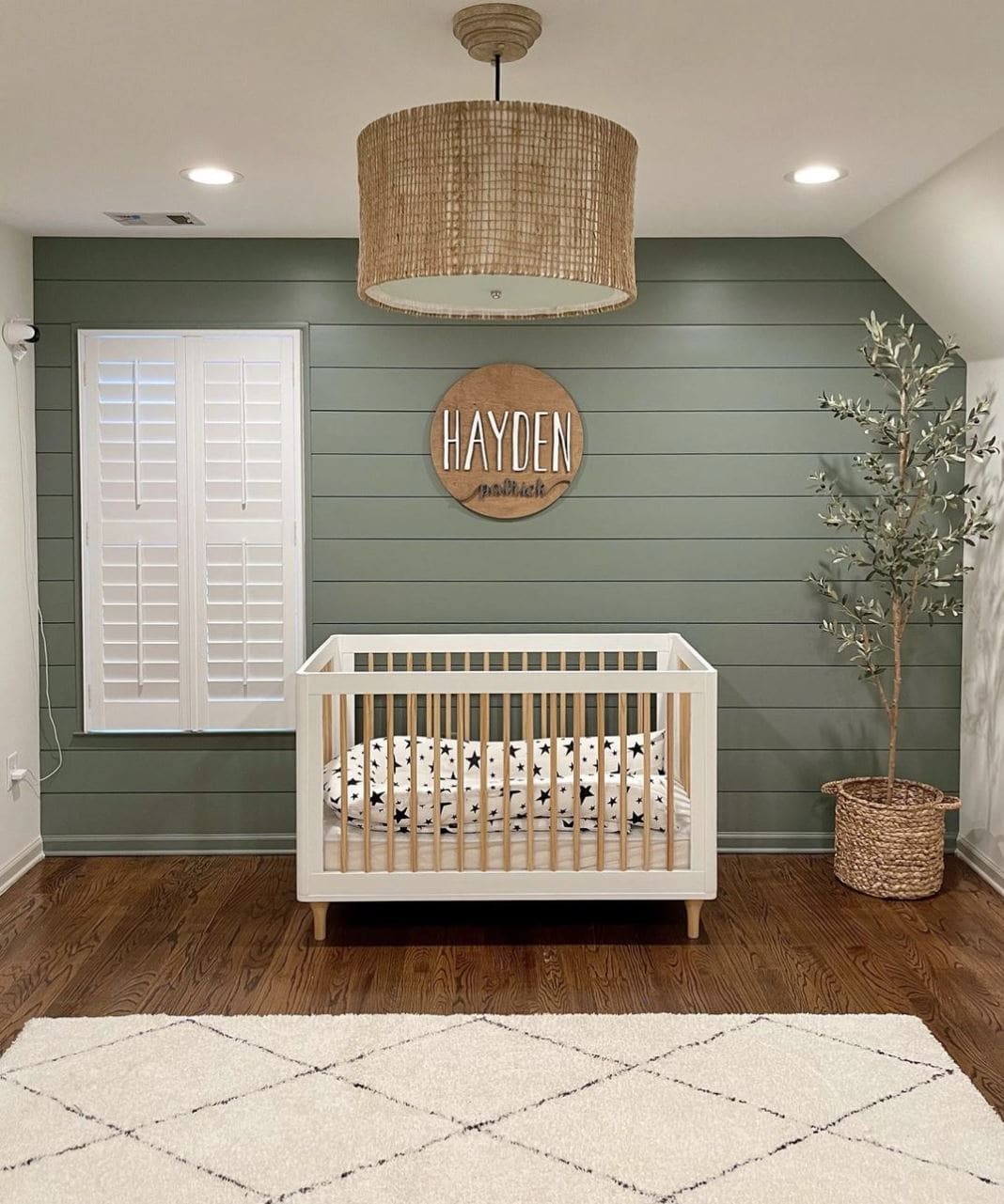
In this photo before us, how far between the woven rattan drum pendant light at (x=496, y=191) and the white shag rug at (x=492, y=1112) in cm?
172

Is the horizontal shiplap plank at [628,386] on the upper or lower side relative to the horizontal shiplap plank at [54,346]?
lower

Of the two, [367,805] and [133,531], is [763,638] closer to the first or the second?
[367,805]

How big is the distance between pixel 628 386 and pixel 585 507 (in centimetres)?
47

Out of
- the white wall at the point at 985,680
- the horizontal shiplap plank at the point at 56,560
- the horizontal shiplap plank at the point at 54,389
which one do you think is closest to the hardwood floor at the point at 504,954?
the white wall at the point at 985,680

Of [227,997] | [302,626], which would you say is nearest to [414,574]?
[302,626]

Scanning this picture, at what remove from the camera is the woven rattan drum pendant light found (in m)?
2.14

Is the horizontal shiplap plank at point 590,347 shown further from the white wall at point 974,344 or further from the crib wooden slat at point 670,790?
the crib wooden slat at point 670,790

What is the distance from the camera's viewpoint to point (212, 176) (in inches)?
136

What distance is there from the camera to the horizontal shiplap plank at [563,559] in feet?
14.5

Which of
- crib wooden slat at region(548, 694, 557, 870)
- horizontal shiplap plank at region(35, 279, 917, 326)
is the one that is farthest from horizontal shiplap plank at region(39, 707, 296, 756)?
horizontal shiplap plank at region(35, 279, 917, 326)

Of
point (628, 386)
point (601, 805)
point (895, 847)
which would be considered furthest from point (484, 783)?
point (628, 386)

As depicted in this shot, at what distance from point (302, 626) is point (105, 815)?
40.8 inches

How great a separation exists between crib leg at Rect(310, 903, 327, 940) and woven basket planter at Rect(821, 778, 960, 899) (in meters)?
1.78

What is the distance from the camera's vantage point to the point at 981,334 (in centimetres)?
400
